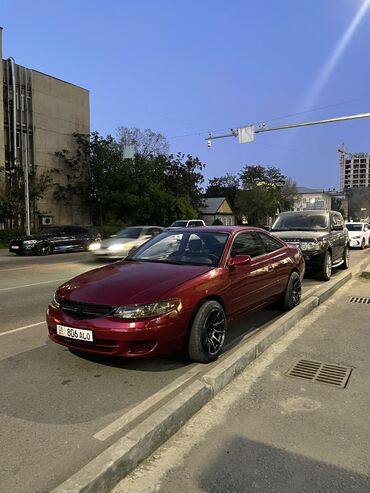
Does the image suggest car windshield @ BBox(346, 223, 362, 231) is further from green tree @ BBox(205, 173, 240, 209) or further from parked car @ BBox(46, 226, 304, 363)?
green tree @ BBox(205, 173, 240, 209)

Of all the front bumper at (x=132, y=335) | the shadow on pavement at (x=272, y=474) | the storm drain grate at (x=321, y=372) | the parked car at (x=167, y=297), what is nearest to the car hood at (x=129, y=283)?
the parked car at (x=167, y=297)

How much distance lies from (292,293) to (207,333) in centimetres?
297

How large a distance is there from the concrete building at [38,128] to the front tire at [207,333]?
90.1ft

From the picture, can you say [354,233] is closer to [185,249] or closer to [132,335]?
[185,249]

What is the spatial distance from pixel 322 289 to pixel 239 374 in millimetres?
4796

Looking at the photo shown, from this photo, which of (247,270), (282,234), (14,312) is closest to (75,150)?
(282,234)

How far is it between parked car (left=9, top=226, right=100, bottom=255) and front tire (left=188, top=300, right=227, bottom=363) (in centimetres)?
1737

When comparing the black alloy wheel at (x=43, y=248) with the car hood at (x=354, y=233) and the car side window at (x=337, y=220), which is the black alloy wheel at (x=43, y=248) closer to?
the car side window at (x=337, y=220)

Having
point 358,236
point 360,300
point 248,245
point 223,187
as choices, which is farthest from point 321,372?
point 223,187

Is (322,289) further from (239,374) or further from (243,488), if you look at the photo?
(243,488)

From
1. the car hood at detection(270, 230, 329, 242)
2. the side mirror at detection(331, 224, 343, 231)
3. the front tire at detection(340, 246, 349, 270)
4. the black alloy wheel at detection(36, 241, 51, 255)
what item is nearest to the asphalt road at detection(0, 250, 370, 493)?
the car hood at detection(270, 230, 329, 242)

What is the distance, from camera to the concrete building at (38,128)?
3083 cm

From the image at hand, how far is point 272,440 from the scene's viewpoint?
337 cm

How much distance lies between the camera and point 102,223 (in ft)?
126
